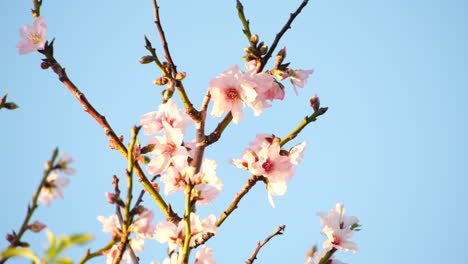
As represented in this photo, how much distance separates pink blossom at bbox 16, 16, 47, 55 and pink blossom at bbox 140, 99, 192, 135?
845mm

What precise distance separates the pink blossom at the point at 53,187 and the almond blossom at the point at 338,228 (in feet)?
4.81

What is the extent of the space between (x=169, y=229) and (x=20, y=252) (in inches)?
59.2

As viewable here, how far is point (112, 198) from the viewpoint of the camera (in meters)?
2.19

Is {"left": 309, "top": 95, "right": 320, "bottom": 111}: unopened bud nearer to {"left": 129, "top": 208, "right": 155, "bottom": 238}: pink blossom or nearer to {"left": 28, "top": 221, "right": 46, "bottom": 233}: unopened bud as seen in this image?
{"left": 129, "top": 208, "right": 155, "bottom": 238}: pink blossom

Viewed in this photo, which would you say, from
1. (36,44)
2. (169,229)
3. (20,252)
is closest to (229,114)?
(169,229)

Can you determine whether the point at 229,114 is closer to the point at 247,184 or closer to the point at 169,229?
the point at 247,184

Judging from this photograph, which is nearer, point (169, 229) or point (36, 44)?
point (169, 229)

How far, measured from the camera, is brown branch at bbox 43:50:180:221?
2.78 meters

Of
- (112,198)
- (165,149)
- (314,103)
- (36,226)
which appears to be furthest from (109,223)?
(314,103)

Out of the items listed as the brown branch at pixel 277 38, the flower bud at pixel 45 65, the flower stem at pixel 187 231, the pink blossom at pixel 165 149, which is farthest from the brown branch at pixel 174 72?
the flower stem at pixel 187 231

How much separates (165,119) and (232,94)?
45 centimetres

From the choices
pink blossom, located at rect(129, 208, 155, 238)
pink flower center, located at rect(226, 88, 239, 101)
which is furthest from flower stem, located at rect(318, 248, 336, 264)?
pink flower center, located at rect(226, 88, 239, 101)

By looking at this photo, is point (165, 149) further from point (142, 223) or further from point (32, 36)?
point (32, 36)

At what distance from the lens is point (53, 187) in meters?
2.45
